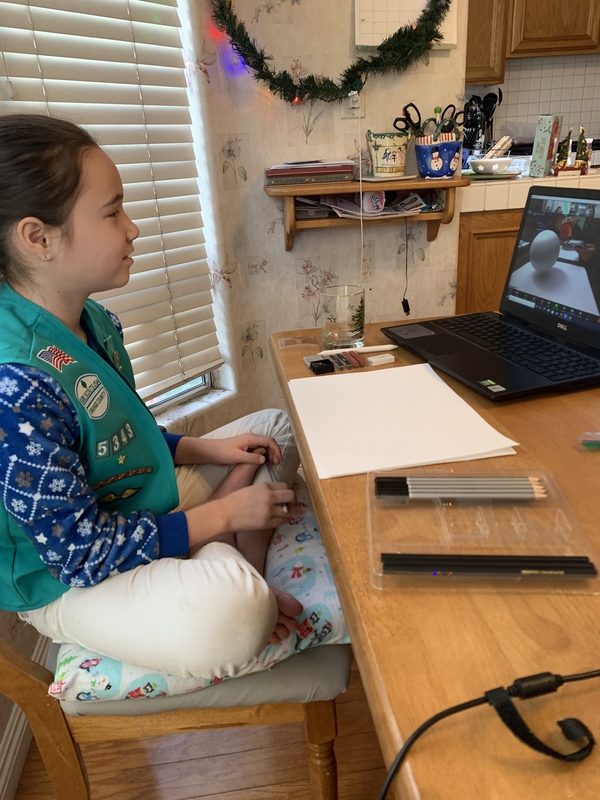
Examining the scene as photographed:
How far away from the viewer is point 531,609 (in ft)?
1.42

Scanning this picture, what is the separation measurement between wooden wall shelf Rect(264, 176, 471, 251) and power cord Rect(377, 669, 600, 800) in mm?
1559

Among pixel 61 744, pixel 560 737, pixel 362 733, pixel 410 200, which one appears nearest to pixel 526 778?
pixel 560 737

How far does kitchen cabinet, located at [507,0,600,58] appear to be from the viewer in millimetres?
2811

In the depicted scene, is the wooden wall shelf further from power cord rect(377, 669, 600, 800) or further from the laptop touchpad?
power cord rect(377, 669, 600, 800)

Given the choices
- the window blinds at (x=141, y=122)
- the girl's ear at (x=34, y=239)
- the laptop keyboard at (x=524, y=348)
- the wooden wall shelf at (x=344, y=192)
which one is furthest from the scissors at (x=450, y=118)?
the girl's ear at (x=34, y=239)

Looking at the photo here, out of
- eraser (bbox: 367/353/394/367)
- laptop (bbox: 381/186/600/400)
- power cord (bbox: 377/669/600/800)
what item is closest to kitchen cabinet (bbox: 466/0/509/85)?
laptop (bbox: 381/186/600/400)

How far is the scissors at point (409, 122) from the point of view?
1.81 metres

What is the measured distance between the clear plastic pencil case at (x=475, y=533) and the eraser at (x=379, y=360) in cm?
37

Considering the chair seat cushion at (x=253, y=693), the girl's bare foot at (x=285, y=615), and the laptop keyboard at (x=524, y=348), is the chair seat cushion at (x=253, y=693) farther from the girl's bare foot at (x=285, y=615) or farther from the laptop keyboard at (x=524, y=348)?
the laptop keyboard at (x=524, y=348)

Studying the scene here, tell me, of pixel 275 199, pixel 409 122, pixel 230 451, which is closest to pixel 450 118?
pixel 409 122

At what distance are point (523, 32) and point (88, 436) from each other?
10.4ft

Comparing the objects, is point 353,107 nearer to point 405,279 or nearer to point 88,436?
point 405,279

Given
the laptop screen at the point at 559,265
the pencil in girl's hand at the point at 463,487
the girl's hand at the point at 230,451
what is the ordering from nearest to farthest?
the pencil in girl's hand at the point at 463,487 < the laptop screen at the point at 559,265 < the girl's hand at the point at 230,451

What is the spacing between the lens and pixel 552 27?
9.37 feet
